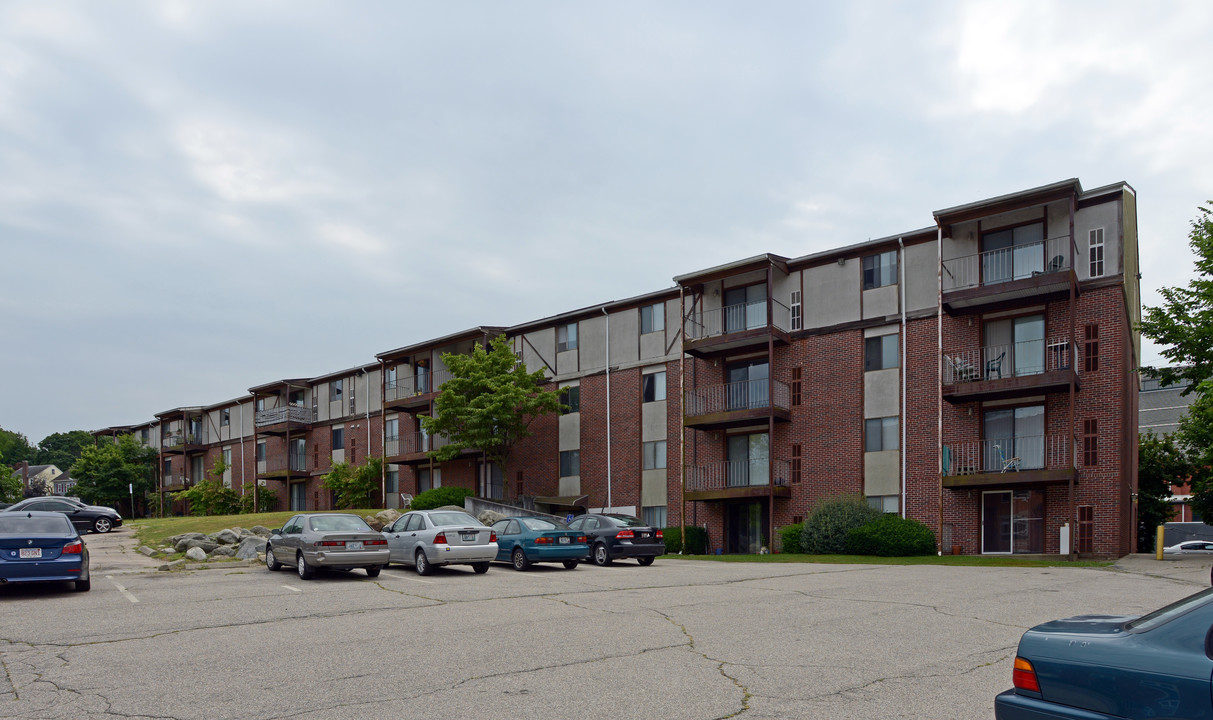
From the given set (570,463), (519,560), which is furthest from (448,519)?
(570,463)

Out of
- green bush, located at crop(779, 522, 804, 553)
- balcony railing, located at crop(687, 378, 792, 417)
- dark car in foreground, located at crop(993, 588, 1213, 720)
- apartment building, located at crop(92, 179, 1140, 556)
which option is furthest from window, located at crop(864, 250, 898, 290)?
dark car in foreground, located at crop(993, 588, 1213, 720)

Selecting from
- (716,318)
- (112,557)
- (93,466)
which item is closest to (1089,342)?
(716,318)

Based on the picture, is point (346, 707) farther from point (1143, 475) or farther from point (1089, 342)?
point (1143, 475)

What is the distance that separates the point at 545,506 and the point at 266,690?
110 ft

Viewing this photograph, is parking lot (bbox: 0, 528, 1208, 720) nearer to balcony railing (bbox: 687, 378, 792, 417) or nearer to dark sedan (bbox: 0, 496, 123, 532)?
balcony railing (bbox: 687, 378, 792, 417)

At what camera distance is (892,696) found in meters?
7.91

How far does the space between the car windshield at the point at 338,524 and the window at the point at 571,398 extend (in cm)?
2199

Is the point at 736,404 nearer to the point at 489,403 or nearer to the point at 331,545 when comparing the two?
the point at 489,403

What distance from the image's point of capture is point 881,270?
32125 mm

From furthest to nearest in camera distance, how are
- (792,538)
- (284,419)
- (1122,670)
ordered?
1. (284,419)
2. (792,538)
3. (1122,670)

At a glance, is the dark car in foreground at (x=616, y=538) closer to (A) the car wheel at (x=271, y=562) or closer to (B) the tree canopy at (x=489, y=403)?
(A) the car wheel at (x=271, y=562)

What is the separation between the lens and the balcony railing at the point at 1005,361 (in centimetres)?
2783

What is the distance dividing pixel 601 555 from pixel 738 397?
13.2 m

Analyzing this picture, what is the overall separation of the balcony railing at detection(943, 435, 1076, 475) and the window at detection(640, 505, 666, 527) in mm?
12358
